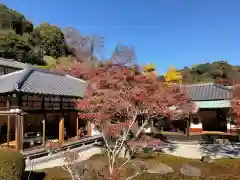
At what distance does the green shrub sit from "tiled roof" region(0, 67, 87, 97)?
16.7 ft

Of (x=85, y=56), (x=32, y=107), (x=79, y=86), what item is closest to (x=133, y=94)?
(x=32, y=107)

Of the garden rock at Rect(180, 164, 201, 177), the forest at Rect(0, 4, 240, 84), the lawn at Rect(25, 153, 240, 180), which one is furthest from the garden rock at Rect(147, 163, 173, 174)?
the forest at Rect(0, 4, 240, 84)

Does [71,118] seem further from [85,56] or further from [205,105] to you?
[85,56]

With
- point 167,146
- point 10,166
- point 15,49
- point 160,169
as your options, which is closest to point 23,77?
point 10,166

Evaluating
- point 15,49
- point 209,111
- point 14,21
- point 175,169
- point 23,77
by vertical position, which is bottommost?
point 175,169

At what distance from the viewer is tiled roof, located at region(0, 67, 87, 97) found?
1312cm

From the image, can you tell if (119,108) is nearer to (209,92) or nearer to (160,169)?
(160,169)

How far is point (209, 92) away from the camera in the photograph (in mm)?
23484

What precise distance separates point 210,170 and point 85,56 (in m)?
29.3

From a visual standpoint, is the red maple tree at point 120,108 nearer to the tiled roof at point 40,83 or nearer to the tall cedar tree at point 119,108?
the tall cedar tree at point 119,108

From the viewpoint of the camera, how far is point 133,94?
10852 mm

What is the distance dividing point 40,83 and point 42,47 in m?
31.0

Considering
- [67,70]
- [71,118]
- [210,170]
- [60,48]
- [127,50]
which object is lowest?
[210,170]

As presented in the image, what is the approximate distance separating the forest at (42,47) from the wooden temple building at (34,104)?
57.0 feet
